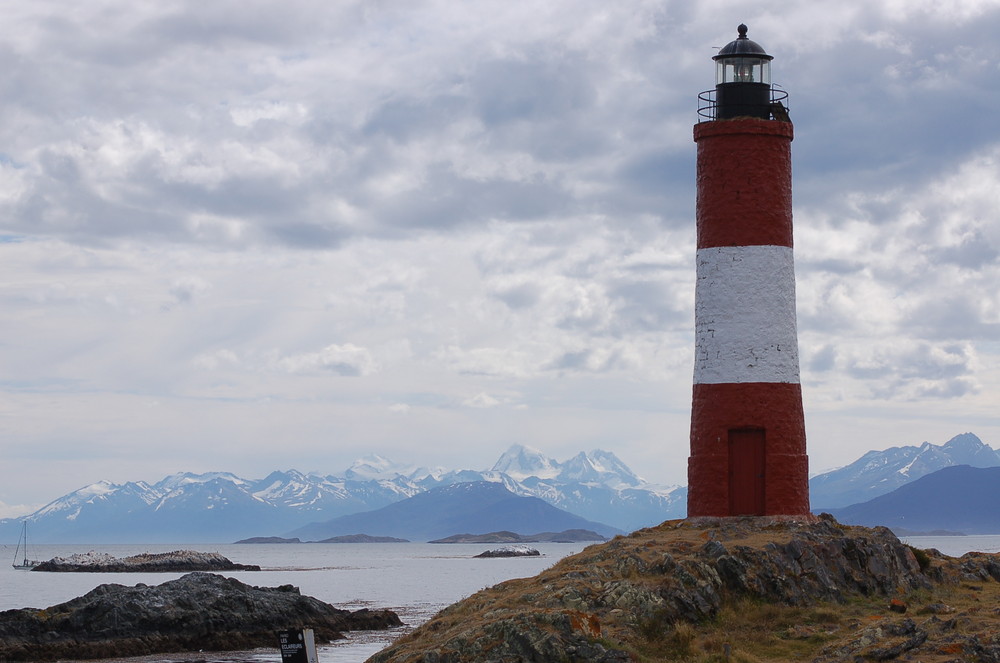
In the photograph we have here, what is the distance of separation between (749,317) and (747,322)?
0.39 feet

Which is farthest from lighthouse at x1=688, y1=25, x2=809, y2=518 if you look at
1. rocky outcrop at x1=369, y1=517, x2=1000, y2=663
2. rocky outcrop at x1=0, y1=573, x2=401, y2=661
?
rocky outcrop at x1=0, y1=573, x2=401, y2=661

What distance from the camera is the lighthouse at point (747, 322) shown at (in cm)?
2823

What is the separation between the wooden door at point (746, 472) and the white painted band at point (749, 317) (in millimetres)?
1286

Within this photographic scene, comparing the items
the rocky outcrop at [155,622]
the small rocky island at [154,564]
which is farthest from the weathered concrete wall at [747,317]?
the small rocky island at [154,564]

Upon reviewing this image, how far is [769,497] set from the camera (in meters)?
28.5

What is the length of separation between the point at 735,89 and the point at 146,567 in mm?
135471

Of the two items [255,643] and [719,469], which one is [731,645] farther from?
[255,643]

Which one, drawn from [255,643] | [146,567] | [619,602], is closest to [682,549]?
[619,602]

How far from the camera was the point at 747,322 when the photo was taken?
2819 centimetres

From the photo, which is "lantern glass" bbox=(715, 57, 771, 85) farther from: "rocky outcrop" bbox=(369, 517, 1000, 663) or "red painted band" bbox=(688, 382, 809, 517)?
"rocky outcrop" bbox=(369, 517, 1000, 663)

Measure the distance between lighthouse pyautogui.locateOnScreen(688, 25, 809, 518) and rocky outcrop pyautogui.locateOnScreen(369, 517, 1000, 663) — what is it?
1278 mm

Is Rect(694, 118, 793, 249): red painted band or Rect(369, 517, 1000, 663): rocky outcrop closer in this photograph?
Rect(369, 517, 1000, 663): rocky outcrop

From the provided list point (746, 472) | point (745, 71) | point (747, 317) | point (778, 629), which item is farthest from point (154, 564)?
point (778, 629)

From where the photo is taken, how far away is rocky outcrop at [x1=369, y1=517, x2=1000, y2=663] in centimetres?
2203
